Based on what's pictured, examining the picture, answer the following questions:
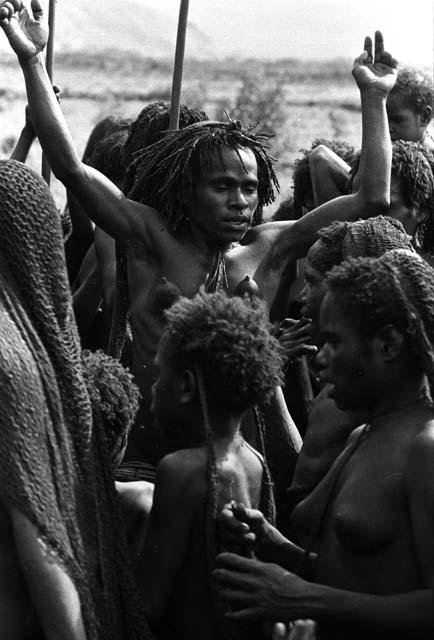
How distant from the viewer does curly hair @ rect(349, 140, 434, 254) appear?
576 centimetres

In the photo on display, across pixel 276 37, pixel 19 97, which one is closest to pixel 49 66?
pixel 19 97

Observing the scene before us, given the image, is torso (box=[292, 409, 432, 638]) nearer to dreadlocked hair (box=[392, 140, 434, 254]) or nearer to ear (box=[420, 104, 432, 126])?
dreadlocked hair (box=[392, 140, 434, 254])

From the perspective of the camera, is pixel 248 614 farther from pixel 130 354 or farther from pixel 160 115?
pixel 160 115

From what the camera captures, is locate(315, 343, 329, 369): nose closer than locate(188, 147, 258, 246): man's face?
Yes

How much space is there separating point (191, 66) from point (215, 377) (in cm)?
1912

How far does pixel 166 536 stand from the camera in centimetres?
369

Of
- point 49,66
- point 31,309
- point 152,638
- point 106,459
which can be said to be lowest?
point 152,638

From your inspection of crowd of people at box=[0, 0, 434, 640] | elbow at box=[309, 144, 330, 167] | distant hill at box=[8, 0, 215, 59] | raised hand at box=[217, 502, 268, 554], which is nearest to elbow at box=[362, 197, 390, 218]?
crowd of people at box=[0, 0, 434, 640]

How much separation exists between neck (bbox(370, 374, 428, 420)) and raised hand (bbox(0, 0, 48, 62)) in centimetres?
187

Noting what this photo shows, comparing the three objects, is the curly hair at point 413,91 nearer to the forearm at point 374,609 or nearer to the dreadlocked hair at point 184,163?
the dreadlocked hair at point 184,163

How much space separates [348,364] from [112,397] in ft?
1.97

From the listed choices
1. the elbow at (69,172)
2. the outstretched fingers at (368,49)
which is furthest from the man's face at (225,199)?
the outstretched fingers at (368,49)

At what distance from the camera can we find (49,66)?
5.79 meters

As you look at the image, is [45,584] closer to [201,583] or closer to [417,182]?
[201,583]
